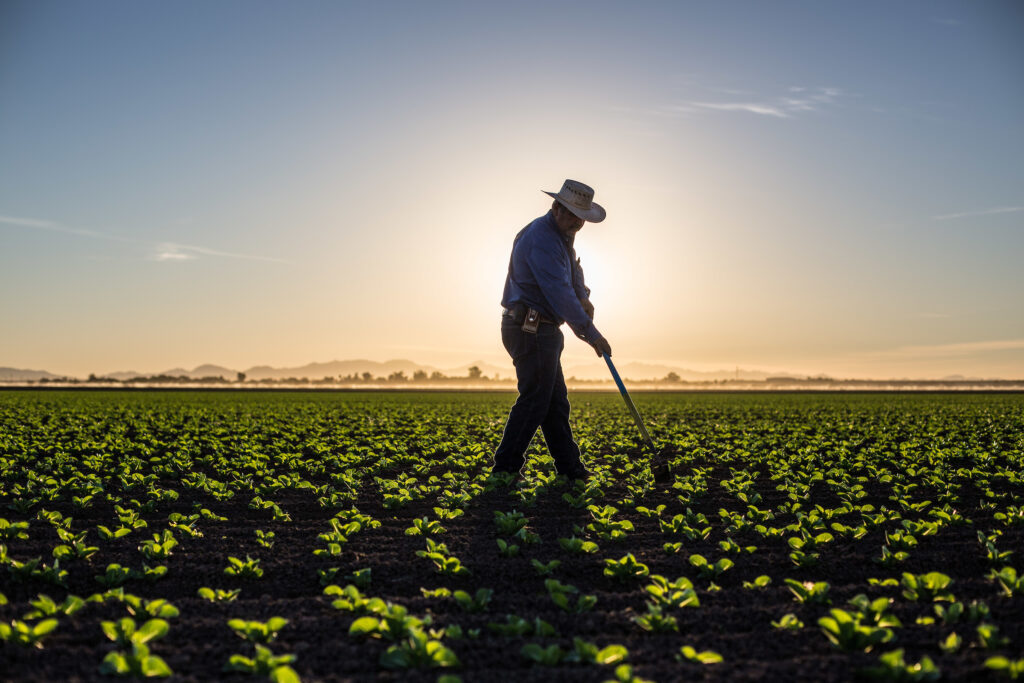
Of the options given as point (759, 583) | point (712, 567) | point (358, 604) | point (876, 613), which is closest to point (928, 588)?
point (876, 613)

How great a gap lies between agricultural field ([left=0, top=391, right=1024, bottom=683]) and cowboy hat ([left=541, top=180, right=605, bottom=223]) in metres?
2.86

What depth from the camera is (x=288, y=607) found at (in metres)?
4.11

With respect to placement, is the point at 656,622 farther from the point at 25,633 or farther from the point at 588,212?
the point at 588,212

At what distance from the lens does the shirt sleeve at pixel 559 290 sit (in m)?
→ 7.69

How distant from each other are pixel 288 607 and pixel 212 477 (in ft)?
19.5

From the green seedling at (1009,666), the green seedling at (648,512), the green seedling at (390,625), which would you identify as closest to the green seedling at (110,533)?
the green seedling at (390,625)

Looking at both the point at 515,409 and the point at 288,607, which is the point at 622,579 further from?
the point at 515,409

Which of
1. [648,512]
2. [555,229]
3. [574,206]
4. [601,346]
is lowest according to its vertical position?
[648,512]

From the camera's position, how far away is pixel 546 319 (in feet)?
26.6

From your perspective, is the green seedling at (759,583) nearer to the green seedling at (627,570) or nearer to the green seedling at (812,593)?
the green seedling at (812,593)

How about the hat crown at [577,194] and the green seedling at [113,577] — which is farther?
the hat crown at [577,194]

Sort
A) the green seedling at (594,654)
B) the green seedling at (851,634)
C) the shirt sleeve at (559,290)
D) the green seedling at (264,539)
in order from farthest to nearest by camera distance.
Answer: the shirt sleeve at (559,290)
the green seedling at (264,539)
the green seedling at (851,634)
the green seedling at (594,654)

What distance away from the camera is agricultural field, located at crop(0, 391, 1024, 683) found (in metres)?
3.30

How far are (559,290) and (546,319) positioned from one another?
48 cm
